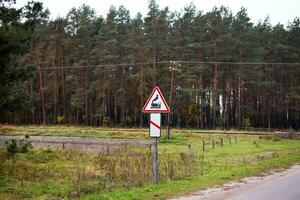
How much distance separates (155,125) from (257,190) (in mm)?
3642

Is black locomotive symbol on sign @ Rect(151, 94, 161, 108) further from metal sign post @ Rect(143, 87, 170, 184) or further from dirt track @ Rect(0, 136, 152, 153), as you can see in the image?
dirt track @ Rect(0, 136, 152, 153)

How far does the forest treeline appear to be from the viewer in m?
72.6

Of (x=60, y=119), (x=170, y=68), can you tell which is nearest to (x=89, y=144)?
(x=170, y=68)

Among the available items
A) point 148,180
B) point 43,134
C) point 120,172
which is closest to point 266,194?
point 148,180

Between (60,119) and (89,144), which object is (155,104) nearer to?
(89,144)

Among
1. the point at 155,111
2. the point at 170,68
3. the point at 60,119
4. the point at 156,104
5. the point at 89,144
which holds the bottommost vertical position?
the point at 89,144

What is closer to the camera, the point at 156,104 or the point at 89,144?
the point at 156,104

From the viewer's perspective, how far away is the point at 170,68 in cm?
6775

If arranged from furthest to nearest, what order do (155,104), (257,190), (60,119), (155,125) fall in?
(60,119) → (155,104) → (155,125) → (257,190)

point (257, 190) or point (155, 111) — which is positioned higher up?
point (155, 111)

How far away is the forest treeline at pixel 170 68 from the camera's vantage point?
72.6 m

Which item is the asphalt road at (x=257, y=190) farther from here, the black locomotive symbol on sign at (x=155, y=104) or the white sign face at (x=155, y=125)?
the black locomotive symbol on sign at (x=155, y=104)

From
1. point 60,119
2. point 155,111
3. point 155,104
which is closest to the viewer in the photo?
point 155,111

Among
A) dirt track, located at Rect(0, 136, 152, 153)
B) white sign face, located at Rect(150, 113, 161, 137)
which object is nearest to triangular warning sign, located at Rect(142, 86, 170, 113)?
white sign face, located at Rect(150, 113, 161, 137)
